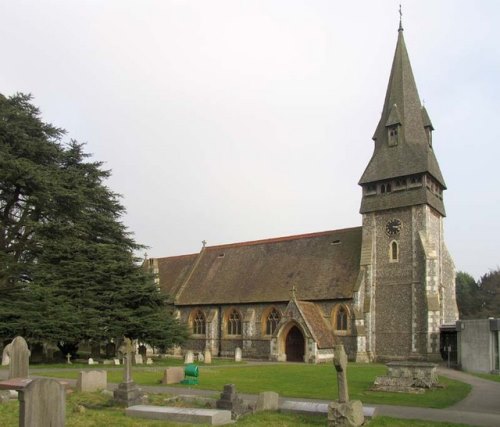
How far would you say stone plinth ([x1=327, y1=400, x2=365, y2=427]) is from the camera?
10.4 metres

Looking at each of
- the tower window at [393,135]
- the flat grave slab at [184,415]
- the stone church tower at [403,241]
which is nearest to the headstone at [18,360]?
the flat grave slab at [184,415]

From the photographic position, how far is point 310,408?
38.8 ft

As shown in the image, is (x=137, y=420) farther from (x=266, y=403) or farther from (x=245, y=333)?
(x=245, y=333)

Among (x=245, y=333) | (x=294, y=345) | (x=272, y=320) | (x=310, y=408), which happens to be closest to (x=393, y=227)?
(x=294, y=345)

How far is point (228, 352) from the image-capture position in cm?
3912

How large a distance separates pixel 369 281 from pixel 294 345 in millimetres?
6280

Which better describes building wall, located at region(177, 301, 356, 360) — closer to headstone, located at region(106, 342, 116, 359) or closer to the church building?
the church building

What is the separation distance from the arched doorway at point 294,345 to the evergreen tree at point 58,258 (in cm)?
690

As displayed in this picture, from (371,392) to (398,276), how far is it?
1783 centimetres

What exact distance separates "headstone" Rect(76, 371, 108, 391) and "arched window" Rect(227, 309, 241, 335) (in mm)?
23388

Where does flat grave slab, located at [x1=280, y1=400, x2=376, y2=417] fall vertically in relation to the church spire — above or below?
below

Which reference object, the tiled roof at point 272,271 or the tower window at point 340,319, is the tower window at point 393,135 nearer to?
the tiled roof at point 272,271

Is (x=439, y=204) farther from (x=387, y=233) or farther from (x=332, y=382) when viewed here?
(x=332, y=382)

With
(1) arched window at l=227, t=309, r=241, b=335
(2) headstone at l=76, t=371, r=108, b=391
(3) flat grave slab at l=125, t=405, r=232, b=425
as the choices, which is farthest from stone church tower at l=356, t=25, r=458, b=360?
(3) flat grave slab at l=125, t=405, r=232, b=425
